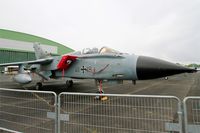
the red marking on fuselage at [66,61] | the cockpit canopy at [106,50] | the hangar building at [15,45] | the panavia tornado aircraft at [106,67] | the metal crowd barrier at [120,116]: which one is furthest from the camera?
the hangar building at [15,45]

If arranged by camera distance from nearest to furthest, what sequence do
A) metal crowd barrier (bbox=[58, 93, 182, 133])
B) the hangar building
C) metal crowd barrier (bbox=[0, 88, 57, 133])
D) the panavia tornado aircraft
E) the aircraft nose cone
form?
metal crowd barrier (bbox=[58, 93, 182, 133]), metal crowd barrier (bbox=[0, 88, 57, 133]), the aircraft nose cone, the panavia tornado aircraft, the hangar building

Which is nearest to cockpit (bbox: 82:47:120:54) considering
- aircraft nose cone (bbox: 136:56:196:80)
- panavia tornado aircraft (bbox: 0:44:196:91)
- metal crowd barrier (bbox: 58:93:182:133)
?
panavia tornado aircraft (bbox: 0:44:196:91)

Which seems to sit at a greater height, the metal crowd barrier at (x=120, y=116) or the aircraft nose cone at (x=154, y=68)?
the aircraft nose cone at (x=154, y=68)

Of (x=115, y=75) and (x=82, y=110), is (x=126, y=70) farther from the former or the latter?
(x=82, y=110)

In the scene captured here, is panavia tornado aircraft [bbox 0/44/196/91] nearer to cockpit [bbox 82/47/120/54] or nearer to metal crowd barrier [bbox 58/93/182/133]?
cockpit [bbox 82/47/120/54]

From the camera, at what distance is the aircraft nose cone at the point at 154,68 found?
20.4 ft

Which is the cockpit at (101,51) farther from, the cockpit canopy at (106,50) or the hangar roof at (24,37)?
the hangar roof at (24,37)

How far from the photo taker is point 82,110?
422 centimetres

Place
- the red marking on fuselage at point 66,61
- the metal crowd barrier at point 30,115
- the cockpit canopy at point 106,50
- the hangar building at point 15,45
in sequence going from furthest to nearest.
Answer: the hangar building at point 15,45
the red marking on fuselage at point 66,61
the cockpit canopy at point 106,50
the metal crowd barrier at point 30,115

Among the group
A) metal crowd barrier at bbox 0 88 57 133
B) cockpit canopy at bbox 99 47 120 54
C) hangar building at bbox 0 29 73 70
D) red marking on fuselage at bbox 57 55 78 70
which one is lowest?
metal crowd barrier at bbox 0 88 57 133

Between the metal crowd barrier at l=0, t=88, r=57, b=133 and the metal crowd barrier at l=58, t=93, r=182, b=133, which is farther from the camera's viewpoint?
the metal crowd barrier at l=0, t=88, r=57, b=133

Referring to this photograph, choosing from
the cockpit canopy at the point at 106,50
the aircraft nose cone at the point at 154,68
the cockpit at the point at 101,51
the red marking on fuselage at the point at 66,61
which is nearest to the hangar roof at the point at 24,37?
the red marking on fuselage at the point at 66,61

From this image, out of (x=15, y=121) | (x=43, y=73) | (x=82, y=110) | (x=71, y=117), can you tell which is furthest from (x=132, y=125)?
(x=43, y=73)

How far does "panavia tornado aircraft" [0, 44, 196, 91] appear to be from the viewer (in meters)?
6.75
